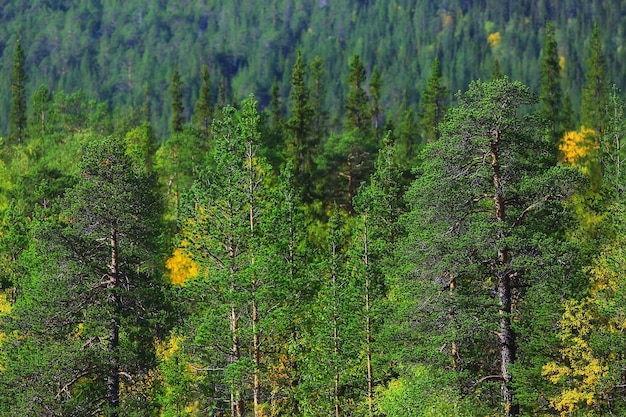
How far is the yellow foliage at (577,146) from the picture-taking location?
65.1 m

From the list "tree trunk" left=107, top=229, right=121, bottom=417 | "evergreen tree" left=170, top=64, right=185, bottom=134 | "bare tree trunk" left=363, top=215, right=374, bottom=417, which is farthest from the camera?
"evergreen tree" left=170, top=64, right=185, bottom=134

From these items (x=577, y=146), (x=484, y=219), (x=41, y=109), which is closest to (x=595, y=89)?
(x=577, y=146)

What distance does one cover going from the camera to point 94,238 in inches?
1217

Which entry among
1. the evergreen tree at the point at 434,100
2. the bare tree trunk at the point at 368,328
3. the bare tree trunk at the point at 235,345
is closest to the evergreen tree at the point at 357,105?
the evergreen tree at the point at 434,100

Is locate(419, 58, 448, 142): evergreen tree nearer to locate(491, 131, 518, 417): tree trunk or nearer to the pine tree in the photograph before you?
the pine tree

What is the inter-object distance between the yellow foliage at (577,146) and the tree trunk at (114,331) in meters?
43.5

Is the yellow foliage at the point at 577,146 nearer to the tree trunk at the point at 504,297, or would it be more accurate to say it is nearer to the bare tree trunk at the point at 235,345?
the tree trunk at the point at 504,297

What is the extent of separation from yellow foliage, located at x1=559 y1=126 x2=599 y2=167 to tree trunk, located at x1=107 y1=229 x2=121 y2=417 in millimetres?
43463

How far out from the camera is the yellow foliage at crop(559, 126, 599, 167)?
213ft

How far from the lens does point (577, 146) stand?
227 feet

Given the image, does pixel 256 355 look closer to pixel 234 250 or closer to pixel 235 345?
pixel 235 345

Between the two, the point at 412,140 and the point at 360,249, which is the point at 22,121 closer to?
the point at 412,140

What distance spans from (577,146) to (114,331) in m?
50.6

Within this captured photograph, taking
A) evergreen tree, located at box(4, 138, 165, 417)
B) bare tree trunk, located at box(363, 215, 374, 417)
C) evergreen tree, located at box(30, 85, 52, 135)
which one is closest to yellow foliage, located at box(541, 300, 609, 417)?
bare tree trunk, located at box(363, 215, 374, 417)
